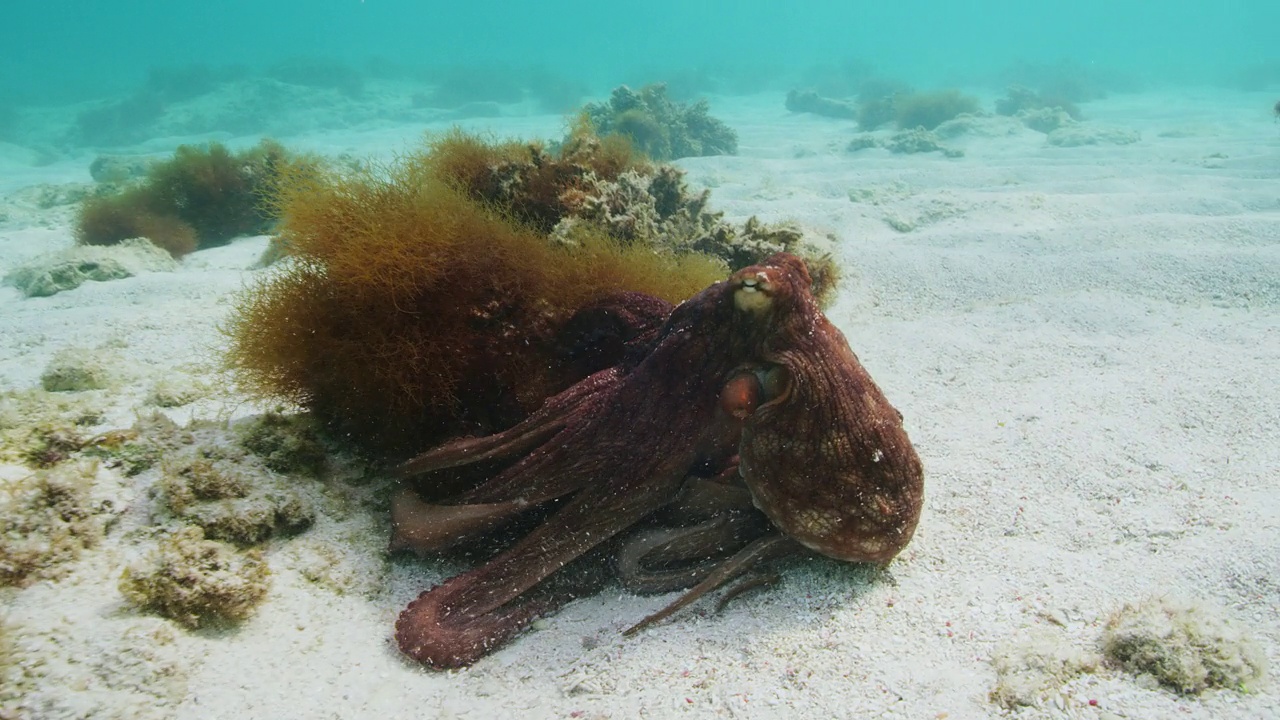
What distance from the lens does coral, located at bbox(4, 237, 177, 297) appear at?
28.2 ft

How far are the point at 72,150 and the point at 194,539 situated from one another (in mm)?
39742

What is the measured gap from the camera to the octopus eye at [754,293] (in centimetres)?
276

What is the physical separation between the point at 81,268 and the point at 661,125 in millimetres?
16432

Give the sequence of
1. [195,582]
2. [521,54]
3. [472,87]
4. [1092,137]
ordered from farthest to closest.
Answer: [521,54], [472,87], [1092,137], [195,582]

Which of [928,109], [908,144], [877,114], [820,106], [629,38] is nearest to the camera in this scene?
[908,144]

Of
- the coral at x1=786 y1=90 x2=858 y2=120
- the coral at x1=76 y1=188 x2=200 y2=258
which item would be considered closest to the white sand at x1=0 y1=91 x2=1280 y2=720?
the coral at x1=76 y1=188 x2=200 y2=258

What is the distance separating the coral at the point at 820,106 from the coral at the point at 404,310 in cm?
3233

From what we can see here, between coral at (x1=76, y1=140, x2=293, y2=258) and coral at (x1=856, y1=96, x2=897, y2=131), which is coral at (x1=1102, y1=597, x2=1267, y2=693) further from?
coral at (x1=856, y1=96, x2=897, y2=131)

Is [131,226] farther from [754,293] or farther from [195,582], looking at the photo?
[754,293]

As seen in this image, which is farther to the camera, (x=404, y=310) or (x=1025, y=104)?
(x=1025, y=104)

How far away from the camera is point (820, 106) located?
34031 millimetres

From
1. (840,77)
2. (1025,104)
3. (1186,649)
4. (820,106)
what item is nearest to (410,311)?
(1186,649)

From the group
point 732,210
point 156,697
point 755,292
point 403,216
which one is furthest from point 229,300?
point 732,210

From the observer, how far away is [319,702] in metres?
2.47
